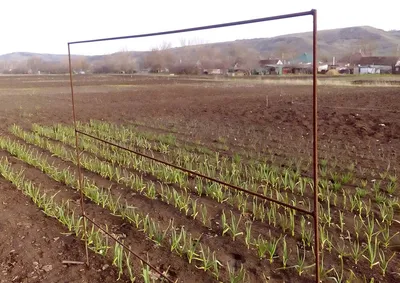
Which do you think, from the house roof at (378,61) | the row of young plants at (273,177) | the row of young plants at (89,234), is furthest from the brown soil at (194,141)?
the house roof at (378,61)

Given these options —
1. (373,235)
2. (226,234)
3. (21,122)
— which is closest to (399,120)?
(373,235)

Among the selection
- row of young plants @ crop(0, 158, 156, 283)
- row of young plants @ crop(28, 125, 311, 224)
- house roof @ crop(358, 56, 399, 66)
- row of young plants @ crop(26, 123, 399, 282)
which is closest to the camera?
row of young plants @ crop(0, 158, 156, 283)

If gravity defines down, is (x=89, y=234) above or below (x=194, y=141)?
below

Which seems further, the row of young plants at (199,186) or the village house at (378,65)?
the village house at (378,65)

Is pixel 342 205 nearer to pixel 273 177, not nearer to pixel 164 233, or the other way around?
pixel 273 177

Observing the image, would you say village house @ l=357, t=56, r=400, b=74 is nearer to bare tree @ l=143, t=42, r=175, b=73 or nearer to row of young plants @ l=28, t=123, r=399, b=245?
row of young plants @ l=28, t=123, r=399, b=245

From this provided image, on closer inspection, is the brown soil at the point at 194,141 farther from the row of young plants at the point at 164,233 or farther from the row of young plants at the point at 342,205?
the row of young plants at the point at 342,205

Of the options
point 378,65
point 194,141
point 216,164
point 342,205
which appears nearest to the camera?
point 342,205

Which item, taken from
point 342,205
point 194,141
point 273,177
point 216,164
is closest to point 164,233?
point 273,177

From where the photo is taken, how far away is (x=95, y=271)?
3.17m

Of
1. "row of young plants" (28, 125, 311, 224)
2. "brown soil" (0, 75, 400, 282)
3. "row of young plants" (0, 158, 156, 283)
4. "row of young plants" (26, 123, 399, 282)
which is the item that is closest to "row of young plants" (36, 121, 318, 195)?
"row of young plants" (28, 125, 311, 224)

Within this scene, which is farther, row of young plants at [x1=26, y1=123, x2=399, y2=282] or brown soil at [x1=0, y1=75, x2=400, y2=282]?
row of young plants at [x1=26, y1=123, x2=399, y2=282]

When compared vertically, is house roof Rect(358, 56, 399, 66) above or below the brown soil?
above

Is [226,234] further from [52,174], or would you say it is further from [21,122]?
[21,122]
